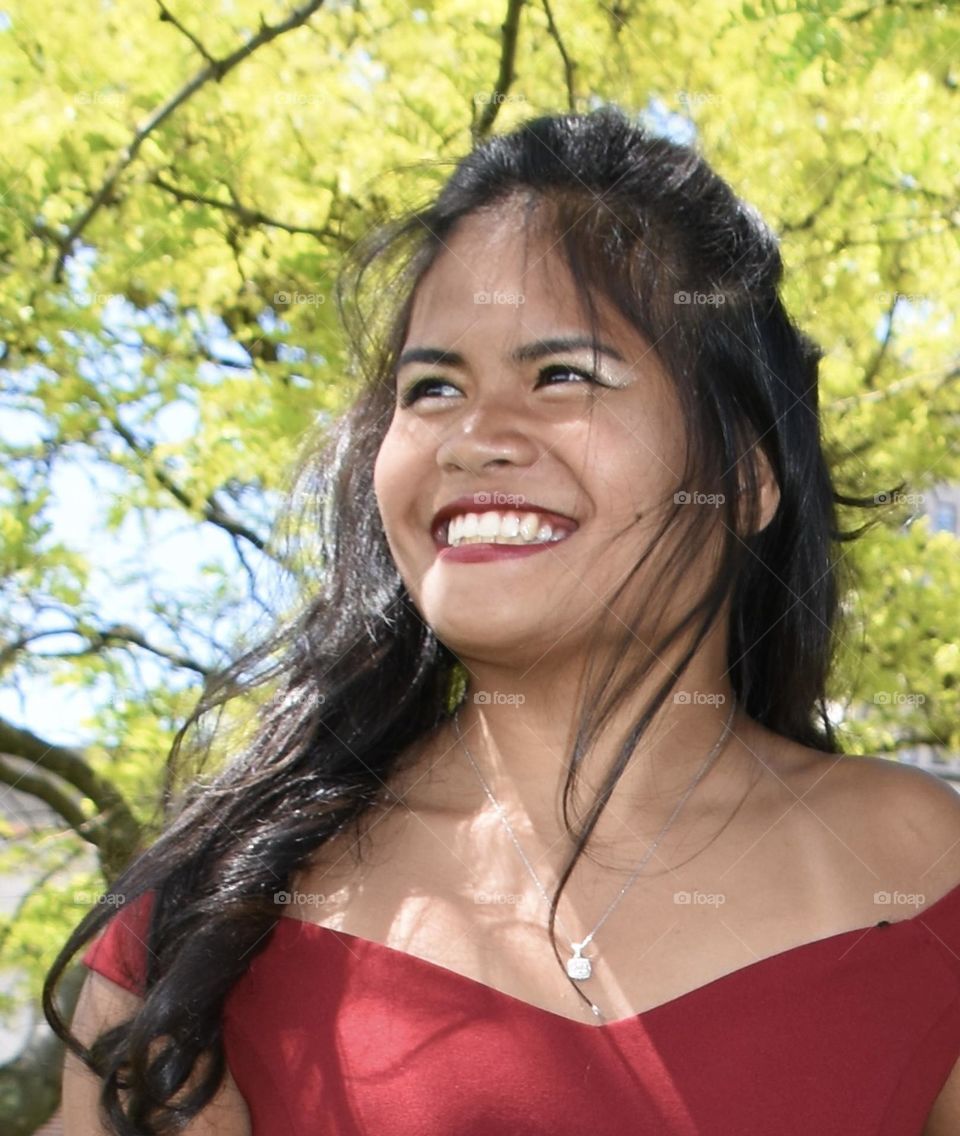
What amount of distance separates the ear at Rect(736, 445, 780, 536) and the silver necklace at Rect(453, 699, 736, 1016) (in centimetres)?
21

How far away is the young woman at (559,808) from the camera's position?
1.47 m

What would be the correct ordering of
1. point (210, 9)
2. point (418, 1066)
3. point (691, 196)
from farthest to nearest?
1. point (210, 9)
2. point (691, 196)
3. point (418, 1066)

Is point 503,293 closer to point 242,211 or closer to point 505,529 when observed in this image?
point 505,529

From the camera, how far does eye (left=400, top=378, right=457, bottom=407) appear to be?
Result: 5.52 feet

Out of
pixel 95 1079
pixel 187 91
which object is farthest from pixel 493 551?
pixel 187 91

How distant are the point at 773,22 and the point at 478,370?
1.63 metres

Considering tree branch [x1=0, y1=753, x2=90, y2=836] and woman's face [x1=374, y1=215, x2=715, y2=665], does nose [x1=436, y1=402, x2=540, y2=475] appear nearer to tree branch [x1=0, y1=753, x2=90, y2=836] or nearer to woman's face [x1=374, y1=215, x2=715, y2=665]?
woman's face [x1=374, y1=215, x2=715, y2=665]

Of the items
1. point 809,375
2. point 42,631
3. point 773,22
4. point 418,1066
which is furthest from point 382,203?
point 418,1066

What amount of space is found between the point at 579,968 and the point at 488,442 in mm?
523

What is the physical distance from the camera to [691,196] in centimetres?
181

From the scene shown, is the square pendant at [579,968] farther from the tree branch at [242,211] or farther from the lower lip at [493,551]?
the tree branch at [242,211]

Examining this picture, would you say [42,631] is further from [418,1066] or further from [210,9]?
[418,1066]

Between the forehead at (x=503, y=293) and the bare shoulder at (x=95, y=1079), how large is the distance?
0.75 meters

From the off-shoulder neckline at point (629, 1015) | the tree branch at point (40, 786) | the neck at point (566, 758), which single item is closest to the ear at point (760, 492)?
the neck at point (566, 758)
